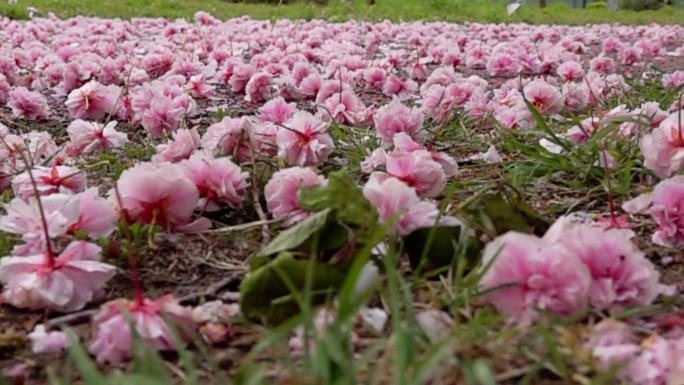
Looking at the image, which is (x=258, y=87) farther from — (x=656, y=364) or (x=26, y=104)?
(x=656, y=364)

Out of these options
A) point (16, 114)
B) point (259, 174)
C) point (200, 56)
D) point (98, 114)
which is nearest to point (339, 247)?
point (259, 174)

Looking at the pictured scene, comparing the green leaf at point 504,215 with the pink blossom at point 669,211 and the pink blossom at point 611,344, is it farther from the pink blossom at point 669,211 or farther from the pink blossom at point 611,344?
the pink blossom at point 611,344

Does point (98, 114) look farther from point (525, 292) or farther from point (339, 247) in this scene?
point (525, 292)

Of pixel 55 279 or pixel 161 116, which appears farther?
pixel 161 116

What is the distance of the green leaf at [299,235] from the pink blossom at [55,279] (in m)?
0.22

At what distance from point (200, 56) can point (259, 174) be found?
286 centimetres

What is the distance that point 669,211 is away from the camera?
1.32 meters

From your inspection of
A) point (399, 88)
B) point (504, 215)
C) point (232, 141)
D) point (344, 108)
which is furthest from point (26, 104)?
point (504, 215)

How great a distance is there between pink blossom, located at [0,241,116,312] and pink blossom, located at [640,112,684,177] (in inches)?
37.7

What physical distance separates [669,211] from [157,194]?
80 cm

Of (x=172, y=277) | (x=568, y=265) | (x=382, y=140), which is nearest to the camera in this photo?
(x=568, y=265)

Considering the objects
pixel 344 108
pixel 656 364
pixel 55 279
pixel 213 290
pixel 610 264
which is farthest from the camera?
pixel 344 108

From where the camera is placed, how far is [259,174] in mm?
1560

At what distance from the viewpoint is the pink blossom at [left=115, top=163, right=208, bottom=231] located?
124cm
